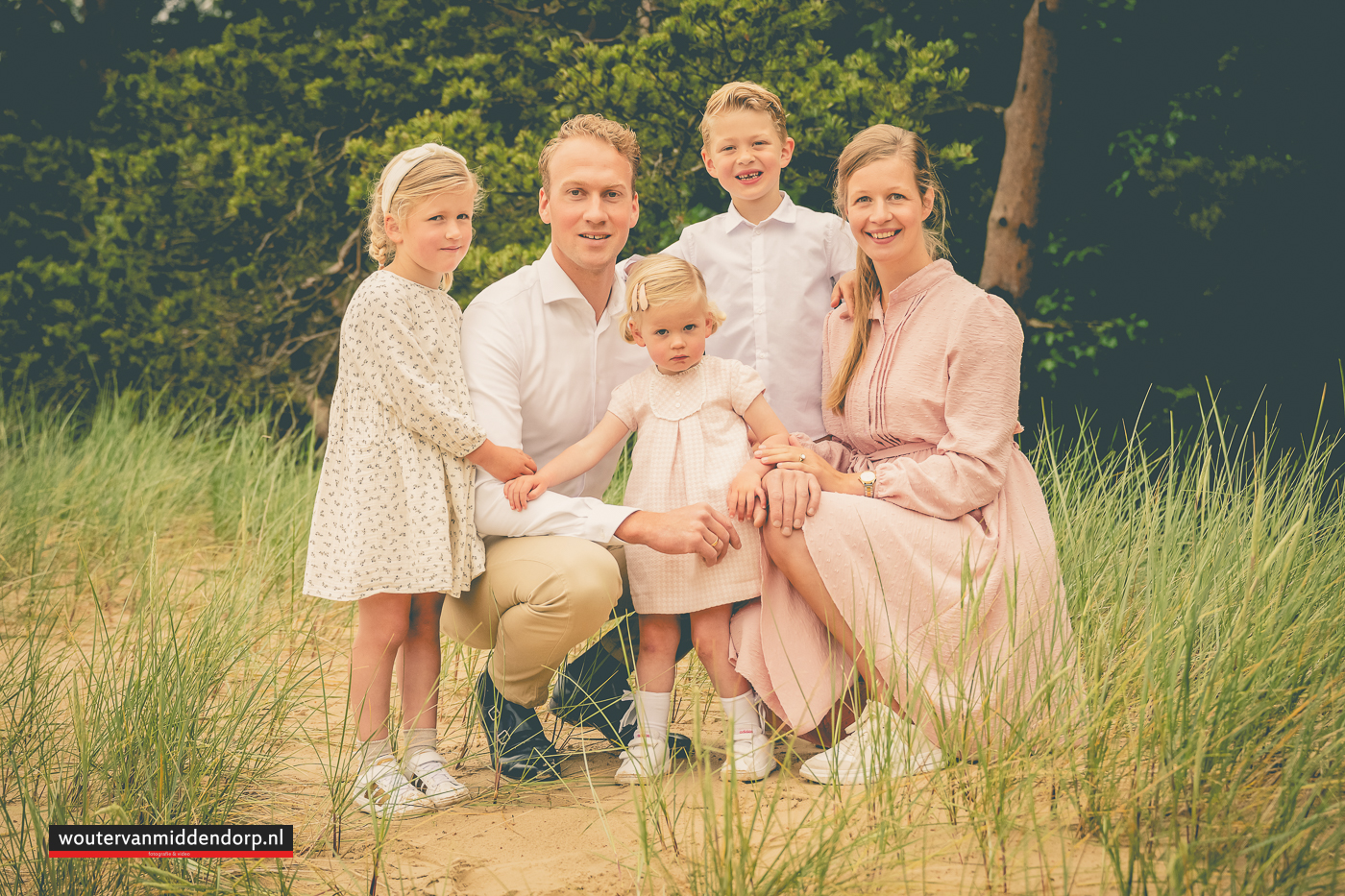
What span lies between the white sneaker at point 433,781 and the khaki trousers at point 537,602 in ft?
0.83

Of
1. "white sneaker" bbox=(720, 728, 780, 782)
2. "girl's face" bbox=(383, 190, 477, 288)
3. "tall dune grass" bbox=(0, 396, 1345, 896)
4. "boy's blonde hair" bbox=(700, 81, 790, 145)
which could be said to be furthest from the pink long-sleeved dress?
"girl's face" bbox=(383, 190, 477, 288)

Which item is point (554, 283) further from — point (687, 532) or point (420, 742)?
point (420, 742)

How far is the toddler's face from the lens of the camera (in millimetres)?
3166

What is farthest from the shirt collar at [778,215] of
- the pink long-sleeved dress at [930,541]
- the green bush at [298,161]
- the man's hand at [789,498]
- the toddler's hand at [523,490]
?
the green bush at [298,161]

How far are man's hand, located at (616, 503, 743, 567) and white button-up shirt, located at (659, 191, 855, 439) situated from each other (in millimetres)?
677

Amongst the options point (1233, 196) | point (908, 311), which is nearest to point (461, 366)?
point (908, 311)

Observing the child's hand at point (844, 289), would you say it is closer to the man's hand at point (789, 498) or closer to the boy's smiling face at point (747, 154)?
the boy's smiling face at point (747, 154)

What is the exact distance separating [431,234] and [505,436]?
56 centimetres

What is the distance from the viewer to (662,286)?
9.12 feet

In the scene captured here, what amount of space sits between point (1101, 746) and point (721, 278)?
1809mm

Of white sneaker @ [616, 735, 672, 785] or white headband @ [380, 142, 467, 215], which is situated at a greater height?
white headband @ [380, 142, 467, 215]

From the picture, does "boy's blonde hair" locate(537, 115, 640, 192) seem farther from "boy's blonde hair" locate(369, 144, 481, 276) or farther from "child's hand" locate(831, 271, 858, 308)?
"child's hand" locate(831, 271, 858, 308)

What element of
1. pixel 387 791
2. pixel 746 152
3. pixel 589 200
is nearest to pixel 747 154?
pixel 746 152

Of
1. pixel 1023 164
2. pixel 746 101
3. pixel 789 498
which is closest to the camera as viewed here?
pixel 789 498
